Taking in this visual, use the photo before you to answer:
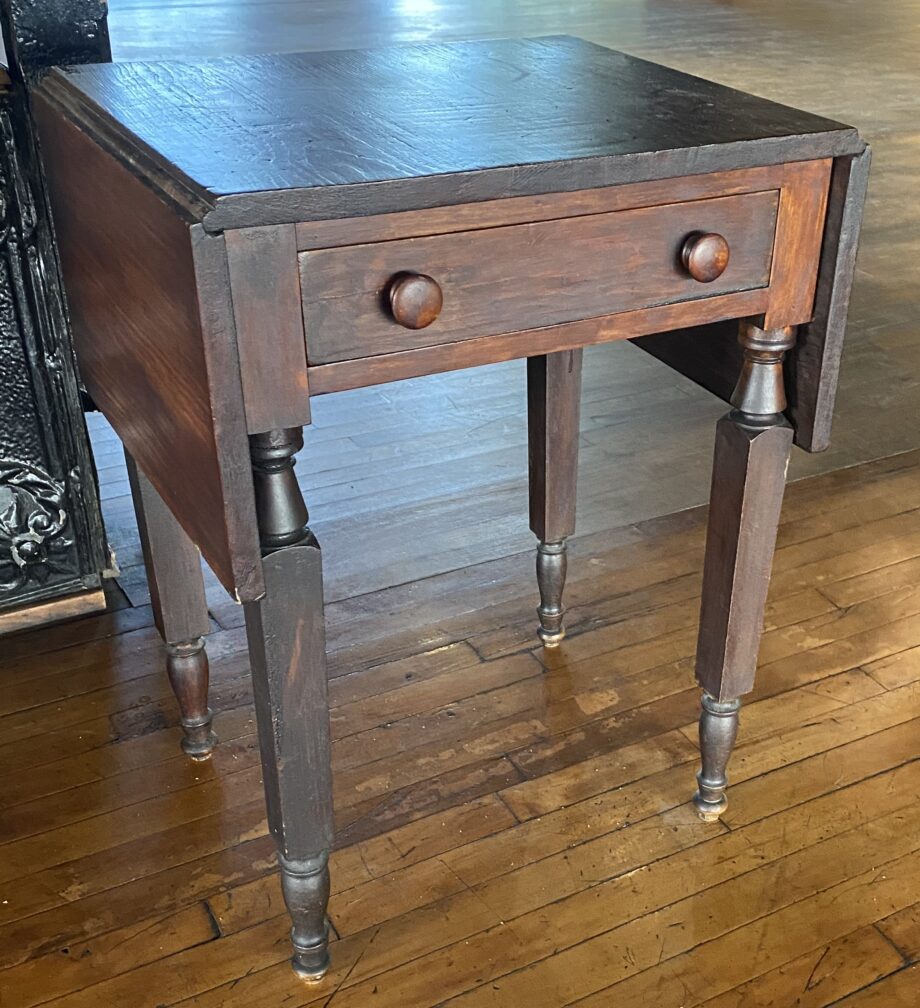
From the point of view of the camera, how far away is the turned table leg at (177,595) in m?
1.42

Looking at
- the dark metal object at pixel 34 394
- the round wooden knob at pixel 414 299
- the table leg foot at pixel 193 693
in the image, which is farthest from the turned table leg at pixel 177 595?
the round wooden knob at pixel 414 299

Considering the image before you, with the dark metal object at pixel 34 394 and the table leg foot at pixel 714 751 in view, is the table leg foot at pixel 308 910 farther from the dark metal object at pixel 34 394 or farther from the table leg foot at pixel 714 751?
the dark metal object at pixel 34 394

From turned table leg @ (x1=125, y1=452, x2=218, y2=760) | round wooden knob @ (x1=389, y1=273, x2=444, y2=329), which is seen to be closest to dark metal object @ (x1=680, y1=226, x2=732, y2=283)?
round wooden knob @ (x1=389, y1=273, x2=444, y2=329)

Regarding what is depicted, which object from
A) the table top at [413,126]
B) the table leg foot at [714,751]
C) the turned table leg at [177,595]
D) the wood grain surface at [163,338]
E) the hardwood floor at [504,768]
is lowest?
the hardwood floor at [504,768]

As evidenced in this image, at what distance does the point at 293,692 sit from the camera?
1.10m

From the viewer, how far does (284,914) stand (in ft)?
4.43

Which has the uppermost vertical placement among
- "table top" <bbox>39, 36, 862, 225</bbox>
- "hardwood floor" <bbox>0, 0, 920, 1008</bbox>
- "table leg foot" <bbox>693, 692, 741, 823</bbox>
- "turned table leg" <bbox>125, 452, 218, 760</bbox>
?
"table top" <bbox>39, 36, 862, 225</bbox>

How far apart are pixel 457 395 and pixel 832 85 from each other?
4.71 m

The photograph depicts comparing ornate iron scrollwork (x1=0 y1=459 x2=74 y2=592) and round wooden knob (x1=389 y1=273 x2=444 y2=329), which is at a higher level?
round wooden knob (x1=389 y1=273 x2=444 y2=329)

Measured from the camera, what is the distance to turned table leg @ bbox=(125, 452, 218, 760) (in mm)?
1419

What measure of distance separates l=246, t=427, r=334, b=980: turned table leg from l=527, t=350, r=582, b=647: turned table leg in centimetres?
60

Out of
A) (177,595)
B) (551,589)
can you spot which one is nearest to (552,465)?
(551,589)

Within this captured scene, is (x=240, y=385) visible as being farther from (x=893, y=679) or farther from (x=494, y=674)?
(x=893, y=679)

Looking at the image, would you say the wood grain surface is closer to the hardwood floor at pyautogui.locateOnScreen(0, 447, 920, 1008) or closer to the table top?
the table top
